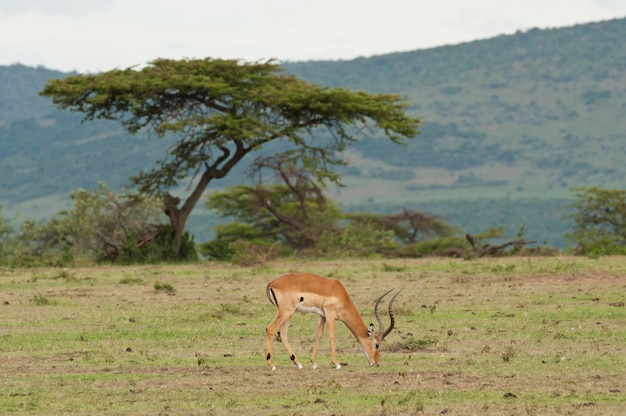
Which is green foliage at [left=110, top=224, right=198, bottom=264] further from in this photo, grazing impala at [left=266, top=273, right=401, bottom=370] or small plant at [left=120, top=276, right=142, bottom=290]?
grazing impala at [left=266, top=273, right=401, bottom=370]

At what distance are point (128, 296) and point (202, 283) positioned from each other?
307 cm

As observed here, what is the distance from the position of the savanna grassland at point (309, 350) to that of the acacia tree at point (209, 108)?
8875 mm

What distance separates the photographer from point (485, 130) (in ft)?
641

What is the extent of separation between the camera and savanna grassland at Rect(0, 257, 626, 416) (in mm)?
10750

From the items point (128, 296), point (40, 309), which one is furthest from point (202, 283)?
point (40, 309)

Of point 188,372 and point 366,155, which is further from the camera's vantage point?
point 366,155

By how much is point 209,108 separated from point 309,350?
2163cm

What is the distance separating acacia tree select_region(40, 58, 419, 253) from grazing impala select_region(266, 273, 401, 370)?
1941 cm

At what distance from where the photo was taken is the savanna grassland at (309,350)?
35.3 feet

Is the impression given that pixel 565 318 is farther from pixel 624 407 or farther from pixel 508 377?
pixel 624 407

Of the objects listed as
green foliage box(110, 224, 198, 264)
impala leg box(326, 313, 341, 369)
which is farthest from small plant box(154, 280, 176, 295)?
impala leg box(326, 313, 341, 369)

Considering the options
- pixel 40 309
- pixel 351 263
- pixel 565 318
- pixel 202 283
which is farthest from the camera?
pixel 351 263

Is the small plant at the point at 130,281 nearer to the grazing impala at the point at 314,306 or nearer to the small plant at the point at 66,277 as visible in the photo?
the small plant at the point at 66,277

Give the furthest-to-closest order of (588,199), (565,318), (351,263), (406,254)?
(588,199), (406,254), (351,263), (565,318)
